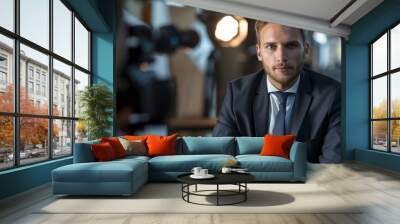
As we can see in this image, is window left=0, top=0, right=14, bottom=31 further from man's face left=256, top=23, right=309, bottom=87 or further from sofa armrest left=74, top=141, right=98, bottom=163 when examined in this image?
man's face left=256, top=23, right=309, bottom=87

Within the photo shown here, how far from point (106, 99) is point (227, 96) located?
8.32 feet

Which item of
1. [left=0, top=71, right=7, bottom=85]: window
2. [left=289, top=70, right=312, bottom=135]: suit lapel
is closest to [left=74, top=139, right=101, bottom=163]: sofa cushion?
[left=0, top=71, right=7, bottom=85]: window

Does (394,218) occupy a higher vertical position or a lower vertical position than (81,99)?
lower

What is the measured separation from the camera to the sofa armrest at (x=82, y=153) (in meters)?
5.50

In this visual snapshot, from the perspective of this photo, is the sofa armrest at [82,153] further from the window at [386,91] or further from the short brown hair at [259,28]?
the window at [386,91]

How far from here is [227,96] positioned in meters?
8.32

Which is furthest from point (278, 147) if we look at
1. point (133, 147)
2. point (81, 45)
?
point (81, 45)

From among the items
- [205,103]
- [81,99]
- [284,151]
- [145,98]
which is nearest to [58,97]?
[81,99]

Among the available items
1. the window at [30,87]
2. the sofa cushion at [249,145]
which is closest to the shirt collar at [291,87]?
the sofa cushion at [249,145]

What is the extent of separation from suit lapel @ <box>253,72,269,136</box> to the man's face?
25 centimetres

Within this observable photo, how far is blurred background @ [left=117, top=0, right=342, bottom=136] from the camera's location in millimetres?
8156

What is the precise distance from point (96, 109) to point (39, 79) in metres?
2.00

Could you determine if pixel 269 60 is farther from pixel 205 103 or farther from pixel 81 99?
pixel 81 99

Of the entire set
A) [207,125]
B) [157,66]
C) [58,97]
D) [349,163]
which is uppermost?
[157,66]
